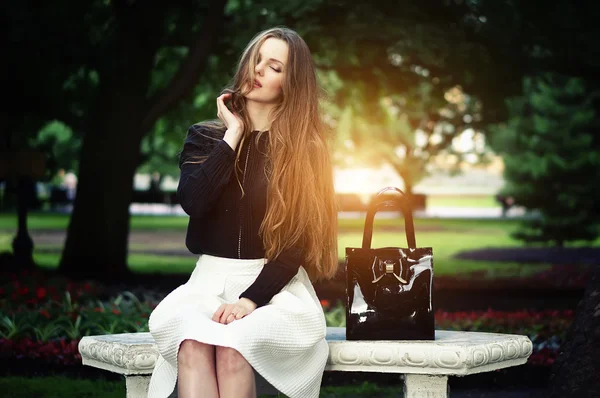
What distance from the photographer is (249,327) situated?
12.7 feet

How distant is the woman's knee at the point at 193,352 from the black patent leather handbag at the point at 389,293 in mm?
896

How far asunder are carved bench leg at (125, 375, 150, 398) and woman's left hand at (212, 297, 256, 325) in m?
0.87

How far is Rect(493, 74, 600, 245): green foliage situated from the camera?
78.8 feet

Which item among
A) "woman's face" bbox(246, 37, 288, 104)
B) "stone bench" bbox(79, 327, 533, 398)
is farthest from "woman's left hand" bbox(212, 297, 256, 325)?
"woman's face" bbox(246, 37, 288, 104)

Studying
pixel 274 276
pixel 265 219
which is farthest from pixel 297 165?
pixel 274 276

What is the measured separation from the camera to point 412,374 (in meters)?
4.42

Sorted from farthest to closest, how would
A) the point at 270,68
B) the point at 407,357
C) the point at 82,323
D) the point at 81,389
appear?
the point at 82,323 < the point at 81,389 < the point at 270,68 < the point at 407,357

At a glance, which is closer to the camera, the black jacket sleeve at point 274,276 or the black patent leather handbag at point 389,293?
the black jacket sleeve at point 274,276

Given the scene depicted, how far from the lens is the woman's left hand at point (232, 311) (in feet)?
13.0

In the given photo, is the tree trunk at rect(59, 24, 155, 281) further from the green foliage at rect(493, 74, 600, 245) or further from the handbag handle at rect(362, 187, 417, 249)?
the green foliage at rect(493, 74, 600, 245)

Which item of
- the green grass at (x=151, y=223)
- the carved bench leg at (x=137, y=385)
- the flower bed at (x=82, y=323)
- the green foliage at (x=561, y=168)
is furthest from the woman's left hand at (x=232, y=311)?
the green grass at (x=151, y=223)

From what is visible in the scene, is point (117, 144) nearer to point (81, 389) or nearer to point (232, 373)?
point (81, 389)

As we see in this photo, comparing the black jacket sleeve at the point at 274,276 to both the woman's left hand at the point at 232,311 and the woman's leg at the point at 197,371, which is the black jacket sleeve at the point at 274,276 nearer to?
the woman's left hand at the point at 232,311

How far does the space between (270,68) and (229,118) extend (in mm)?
311
